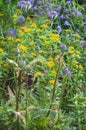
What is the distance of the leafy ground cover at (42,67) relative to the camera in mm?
2547

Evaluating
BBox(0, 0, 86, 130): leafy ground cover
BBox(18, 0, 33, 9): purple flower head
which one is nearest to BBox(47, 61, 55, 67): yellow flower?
BBox(0, 0, 86, 130): leafy ground cover

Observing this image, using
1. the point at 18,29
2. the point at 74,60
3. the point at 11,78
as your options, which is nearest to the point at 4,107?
the point at 11,78

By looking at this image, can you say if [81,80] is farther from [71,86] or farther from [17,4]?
[17,4]

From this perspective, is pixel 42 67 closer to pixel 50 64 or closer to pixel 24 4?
pixel 50 64

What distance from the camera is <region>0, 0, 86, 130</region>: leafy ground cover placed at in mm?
2547

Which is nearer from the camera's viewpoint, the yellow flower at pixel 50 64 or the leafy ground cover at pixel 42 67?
the leafy ground cover at pixel 42 67

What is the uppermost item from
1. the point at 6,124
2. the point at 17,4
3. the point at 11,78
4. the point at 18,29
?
the point at 17,4

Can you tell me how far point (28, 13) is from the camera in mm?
4934

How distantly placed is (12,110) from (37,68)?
1097 mm

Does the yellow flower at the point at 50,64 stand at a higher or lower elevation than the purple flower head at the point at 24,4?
lower

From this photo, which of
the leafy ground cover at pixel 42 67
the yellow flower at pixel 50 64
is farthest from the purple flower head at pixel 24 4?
the yellow flower at pixel 50 64

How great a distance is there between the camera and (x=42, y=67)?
3516 millimetres

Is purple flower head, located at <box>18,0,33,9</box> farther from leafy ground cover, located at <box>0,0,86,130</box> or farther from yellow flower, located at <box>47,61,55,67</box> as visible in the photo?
yellow flower, located at <box>47,61,55,67</box>

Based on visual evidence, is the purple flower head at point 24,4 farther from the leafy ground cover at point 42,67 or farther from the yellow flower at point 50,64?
the yellow flower at point 50,64
